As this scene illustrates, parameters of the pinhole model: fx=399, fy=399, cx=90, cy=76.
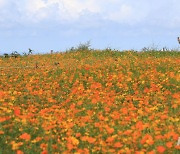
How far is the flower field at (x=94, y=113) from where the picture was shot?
718 centimetres

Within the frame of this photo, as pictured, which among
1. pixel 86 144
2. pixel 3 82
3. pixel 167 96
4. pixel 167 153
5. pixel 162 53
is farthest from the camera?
pixel 162 53

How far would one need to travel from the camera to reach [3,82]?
1638 centimetres

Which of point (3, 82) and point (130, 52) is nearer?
point (3, 82)

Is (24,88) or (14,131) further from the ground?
(24,88)

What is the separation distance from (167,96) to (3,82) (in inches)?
279

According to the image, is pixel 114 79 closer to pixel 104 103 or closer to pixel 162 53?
pixel 104 103

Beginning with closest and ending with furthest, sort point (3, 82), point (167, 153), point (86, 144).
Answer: point (167, 153), point (86, 144), point (3, 82)

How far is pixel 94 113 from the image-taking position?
373 inches

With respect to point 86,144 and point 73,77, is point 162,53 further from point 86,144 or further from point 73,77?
point 86,144

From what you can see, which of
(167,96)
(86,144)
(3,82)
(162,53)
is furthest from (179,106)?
(162,53)

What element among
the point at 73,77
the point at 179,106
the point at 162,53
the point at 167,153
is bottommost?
the point at 167,153

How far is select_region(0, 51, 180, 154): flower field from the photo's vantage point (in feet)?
23.6

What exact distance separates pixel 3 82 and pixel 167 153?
10.8 m

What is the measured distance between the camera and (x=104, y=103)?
11.1 metres
